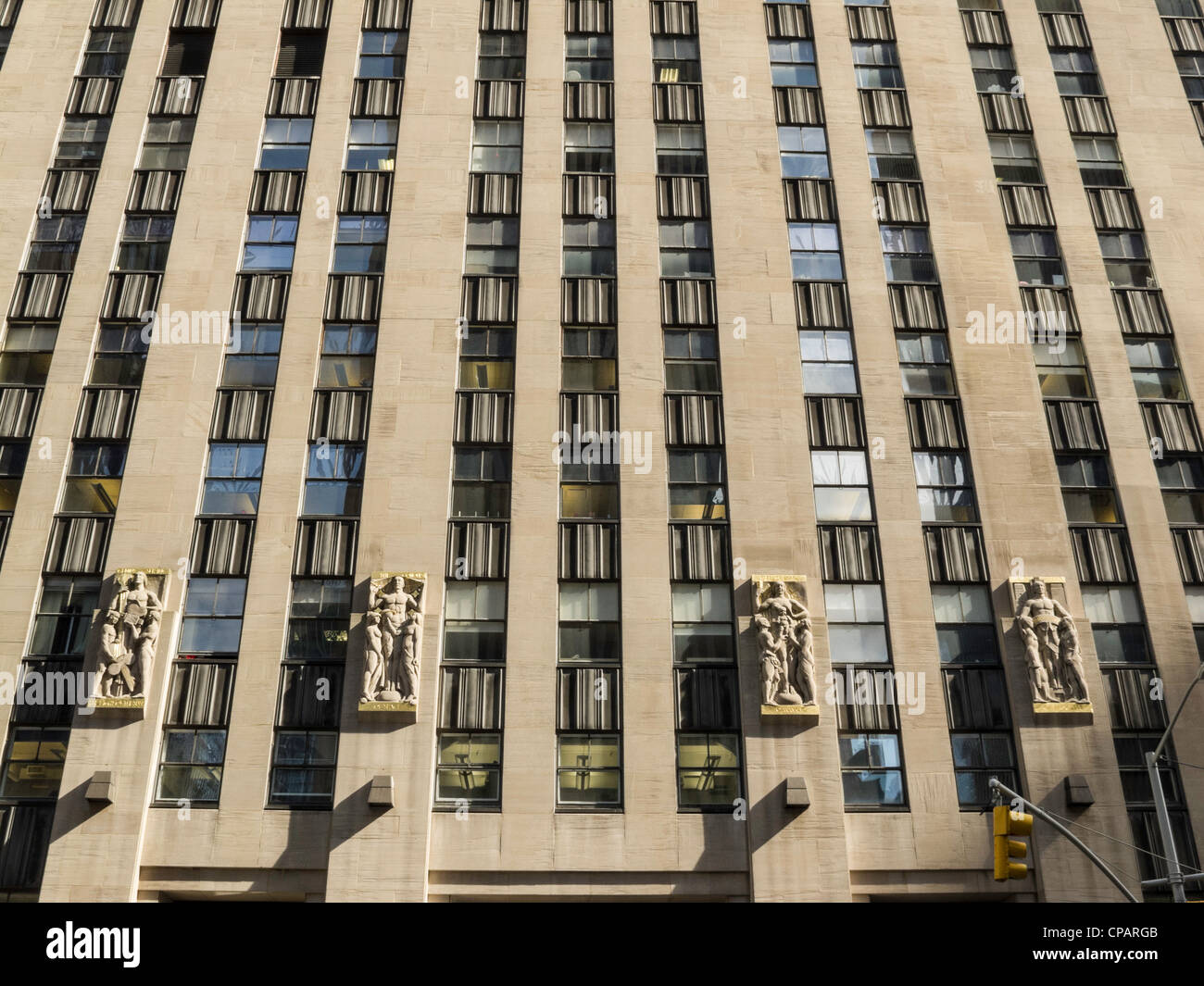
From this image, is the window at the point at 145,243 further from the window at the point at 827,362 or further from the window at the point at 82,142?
the window at the point at 827,362

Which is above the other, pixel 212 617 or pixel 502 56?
pixel 502 56

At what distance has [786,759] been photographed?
2609cm

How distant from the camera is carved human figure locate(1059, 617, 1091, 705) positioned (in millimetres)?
26797

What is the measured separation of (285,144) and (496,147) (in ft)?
23.4

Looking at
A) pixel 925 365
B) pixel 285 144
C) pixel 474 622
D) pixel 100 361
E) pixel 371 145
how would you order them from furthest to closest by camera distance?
pixel 285 144, pixel 371 145, pixel 925 365, pixel 100 361, pixel 474 622

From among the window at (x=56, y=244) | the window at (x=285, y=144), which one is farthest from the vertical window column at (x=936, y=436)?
the window at (x=56, y=244)

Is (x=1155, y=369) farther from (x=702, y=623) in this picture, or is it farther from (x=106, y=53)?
(x=106, y=53)

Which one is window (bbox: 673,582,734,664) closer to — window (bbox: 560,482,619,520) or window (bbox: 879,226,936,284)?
window (bbox: 560,482,619,520)

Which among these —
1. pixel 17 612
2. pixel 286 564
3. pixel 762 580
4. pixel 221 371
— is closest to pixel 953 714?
pixel 762 580

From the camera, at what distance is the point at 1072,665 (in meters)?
27.0

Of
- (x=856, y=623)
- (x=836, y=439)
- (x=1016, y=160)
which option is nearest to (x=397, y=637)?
(x=856, y=623)

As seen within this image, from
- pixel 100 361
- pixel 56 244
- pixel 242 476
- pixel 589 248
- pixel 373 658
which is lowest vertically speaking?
pixel 373 658
